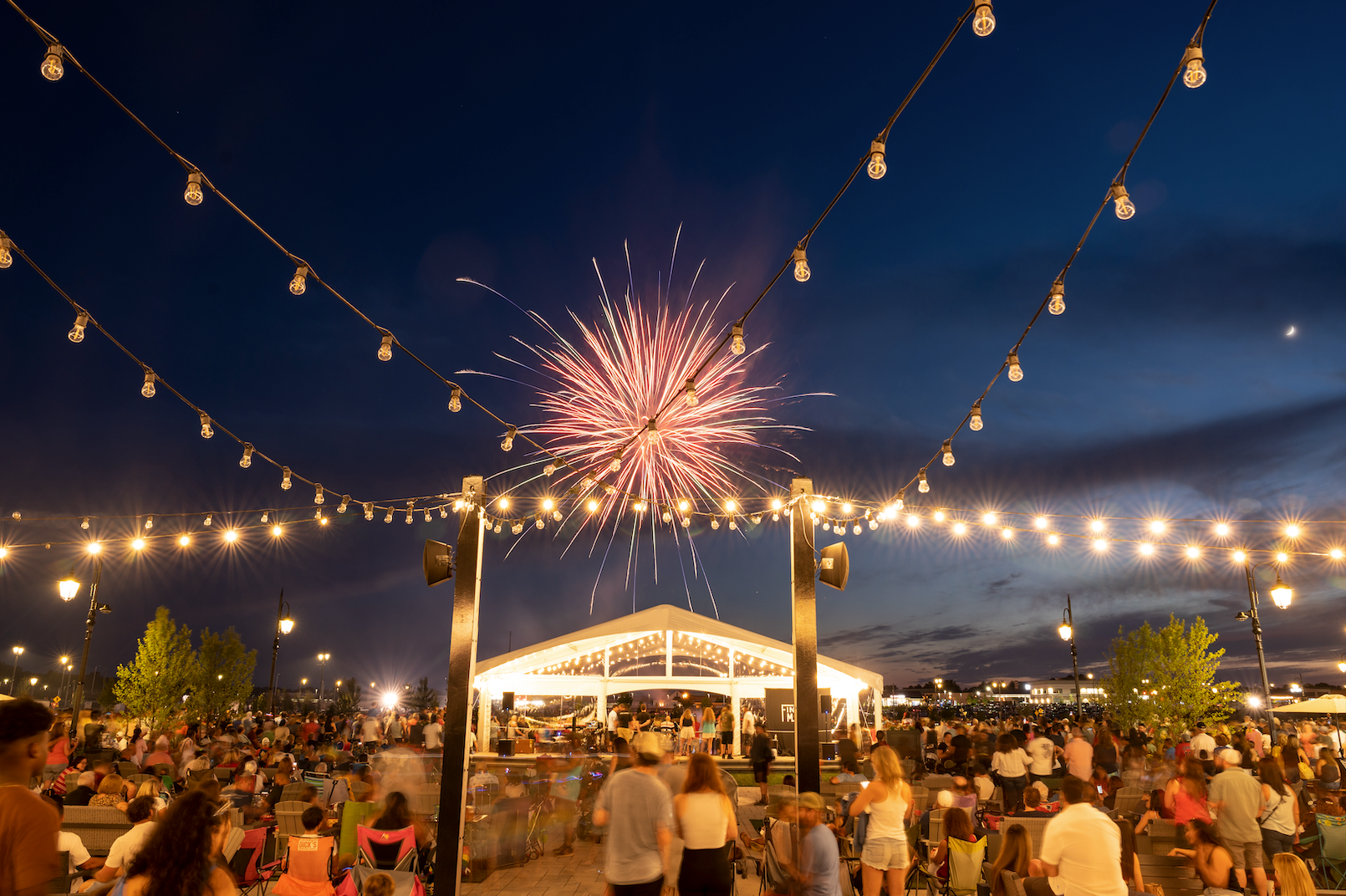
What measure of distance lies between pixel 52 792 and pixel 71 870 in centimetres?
500

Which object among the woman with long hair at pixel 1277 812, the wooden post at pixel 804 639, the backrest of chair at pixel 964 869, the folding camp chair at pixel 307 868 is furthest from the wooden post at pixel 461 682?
the woman with long hair at pixel 1277 812

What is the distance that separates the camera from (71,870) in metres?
7.00

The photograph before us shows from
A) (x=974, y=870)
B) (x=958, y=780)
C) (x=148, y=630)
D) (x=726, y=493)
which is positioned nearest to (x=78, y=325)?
(x=726, y=493)

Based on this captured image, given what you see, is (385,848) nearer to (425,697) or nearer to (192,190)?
(192,190)

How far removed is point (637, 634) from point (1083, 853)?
1795 cm

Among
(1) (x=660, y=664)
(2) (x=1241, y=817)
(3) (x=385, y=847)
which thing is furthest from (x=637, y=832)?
(1) (x=660, y=664)

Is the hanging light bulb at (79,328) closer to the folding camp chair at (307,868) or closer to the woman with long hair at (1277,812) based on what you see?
the folding camp chair at (307,868)

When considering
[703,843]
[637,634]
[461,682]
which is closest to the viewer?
[703,843]

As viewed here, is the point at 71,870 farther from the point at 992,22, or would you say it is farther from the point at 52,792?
the point at 992,22

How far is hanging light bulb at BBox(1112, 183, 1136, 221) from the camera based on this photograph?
4.17 m

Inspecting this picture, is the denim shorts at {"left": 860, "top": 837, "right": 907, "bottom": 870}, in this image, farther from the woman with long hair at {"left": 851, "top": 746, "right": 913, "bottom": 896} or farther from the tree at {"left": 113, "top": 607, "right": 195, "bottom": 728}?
the tree at {"left": 113, "top": 607, "right": 195, "bottom": 728}

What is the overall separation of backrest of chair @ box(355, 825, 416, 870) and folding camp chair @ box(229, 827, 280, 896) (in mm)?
1757

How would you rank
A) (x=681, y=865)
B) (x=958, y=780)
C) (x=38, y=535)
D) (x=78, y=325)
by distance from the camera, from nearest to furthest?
(x=681, y=865), (x=78, y=325), (x=958, y=780), (x=38, y=535)

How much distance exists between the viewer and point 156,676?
2809cm
